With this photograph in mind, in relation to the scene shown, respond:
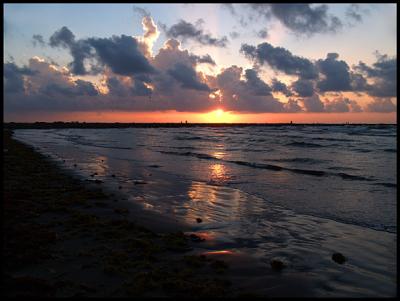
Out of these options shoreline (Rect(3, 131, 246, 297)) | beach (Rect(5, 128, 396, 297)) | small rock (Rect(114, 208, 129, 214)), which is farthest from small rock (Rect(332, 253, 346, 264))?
small rock (Rect(114, 208, 129, 214))

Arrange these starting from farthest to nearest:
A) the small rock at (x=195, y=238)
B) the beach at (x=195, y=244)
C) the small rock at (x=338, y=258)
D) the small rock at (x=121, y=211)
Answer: the small rock at (x=121, y=211), the small rock at (x=195, y=238), the small rock at (x=338, y=258), the beach at (x=195, y=244)

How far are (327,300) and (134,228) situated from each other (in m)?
5.44

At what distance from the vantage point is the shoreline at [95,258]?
5.87m

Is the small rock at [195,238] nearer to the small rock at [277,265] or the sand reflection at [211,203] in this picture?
the sand reflection at [211,203]

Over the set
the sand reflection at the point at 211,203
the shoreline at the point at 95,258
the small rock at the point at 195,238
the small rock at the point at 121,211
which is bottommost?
the sand reflection at the point at 211,203

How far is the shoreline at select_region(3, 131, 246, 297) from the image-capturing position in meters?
5.87

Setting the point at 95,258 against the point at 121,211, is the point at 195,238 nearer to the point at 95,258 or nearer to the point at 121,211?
the point at 95,258

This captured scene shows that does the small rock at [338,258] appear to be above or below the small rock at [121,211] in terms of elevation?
below

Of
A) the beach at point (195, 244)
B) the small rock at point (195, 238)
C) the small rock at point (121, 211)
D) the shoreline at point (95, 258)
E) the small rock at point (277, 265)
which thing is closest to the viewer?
the shoreline at point (95, 258)

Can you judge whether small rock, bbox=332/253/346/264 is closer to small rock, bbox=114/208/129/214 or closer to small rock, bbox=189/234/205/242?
small rock, bbox=189/234/205/242

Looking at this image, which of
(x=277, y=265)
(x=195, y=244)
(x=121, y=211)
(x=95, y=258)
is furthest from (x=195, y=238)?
(x=121, y=211)

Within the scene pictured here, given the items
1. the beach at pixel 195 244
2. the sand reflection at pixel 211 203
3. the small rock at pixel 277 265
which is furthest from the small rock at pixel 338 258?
→ the sand reflection at pixel 211 203

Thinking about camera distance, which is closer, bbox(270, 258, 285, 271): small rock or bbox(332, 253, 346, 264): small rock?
bbox(270, 258, 285, 271): small rock

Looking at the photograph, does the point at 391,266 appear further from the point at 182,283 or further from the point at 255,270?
the point at 182,283
